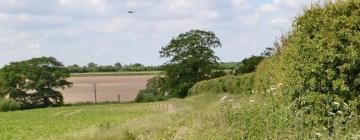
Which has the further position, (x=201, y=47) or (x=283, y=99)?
(x=201, y=47)

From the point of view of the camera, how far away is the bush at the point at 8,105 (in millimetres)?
90125

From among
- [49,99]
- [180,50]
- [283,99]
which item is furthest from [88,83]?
[283,99]

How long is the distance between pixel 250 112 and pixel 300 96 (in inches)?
49.0

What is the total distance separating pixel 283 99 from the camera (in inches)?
503

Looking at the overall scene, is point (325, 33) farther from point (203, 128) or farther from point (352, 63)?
point (203, 128)

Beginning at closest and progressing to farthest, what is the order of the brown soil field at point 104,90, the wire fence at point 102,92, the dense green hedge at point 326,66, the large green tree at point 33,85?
1. the dense green hedge at point 326,66
2. the large green tree at point 33,85
3. the wire fence at point 102,92
4. the brown soil field at point 104,90

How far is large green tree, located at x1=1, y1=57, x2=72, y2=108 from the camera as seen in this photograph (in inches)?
3752

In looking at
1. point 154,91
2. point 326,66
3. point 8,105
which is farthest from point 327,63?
point 8,105

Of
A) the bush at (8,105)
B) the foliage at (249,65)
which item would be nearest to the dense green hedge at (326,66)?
the foliage at (249,65)

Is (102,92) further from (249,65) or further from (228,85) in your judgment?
(228,85)

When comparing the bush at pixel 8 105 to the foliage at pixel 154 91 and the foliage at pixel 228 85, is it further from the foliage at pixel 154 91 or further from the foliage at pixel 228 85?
the foliage at pixel 228 85

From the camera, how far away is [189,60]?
8256 cm

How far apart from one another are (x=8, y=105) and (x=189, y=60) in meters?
28.2

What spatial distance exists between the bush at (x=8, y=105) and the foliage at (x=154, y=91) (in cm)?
1806
